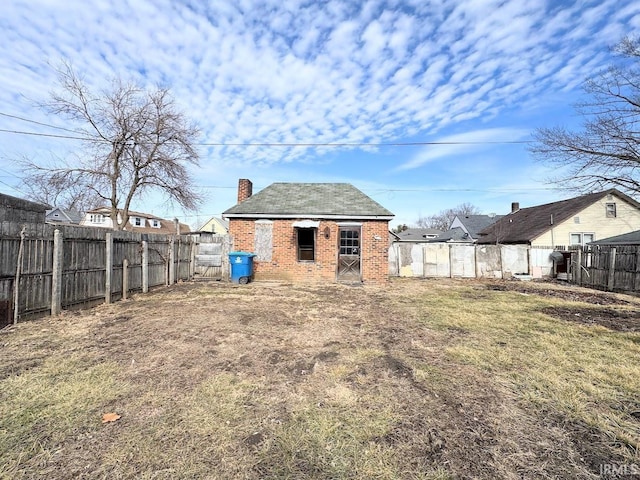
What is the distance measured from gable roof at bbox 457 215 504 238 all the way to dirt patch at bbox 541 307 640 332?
27.3m

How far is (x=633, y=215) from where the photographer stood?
2109cm

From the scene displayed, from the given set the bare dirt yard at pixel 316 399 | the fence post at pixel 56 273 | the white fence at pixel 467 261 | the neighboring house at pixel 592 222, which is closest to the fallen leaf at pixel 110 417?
the bare dirt yard at pixel 316 399

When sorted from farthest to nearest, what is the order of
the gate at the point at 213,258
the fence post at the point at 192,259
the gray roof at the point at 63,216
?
the gray roof at the point at 63,216 < the gate at the point at 213,258 < the fence post at the point at 192,259

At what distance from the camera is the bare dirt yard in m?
2.13

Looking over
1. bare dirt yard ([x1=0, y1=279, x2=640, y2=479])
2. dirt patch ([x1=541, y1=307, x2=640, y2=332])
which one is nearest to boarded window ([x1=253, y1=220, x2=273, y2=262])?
bare dirt yard ([x1=0, y1=279, x2=640, y2=479])

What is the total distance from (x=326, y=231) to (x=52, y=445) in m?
10.3

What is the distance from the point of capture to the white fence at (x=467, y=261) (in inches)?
603

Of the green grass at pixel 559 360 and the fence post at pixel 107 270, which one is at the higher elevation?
the fence post at pixel 107 270

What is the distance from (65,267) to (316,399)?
248 inches

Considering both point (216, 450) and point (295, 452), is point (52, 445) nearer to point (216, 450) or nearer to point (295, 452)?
point (216, 450)

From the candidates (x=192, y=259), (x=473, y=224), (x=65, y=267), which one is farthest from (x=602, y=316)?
(x=473, y=224)

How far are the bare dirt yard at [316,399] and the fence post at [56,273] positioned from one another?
35 centimetres

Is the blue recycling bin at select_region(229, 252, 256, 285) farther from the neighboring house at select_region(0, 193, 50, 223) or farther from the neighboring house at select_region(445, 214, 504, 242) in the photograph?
the neighboring house at select_region(445, 214, 504, 242)

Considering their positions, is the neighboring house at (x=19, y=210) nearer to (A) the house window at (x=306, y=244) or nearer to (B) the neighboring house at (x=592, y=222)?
(A) the house window at (x=306, y=244)
